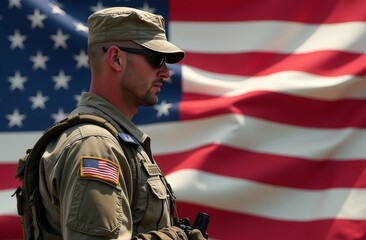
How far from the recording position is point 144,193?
2012 mm

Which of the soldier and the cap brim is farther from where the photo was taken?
the cap brim

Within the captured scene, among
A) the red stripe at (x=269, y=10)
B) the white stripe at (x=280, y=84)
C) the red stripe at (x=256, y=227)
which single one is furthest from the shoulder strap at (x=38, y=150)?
the red stripe at (x=269, y=10)

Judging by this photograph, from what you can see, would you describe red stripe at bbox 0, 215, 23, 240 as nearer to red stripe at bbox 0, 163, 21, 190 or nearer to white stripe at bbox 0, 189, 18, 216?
white stripe at bbox 0, 189, 18, 216

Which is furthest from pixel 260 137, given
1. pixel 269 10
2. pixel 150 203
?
pixel 150 203

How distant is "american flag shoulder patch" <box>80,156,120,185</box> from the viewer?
185 centimetres

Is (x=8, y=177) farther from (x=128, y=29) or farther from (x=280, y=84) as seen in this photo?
(x=128, y=29)

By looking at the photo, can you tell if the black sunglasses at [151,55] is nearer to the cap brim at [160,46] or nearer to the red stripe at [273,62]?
the cap brim at [160,46]

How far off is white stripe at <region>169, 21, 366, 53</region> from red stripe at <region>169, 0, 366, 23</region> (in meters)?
0.03

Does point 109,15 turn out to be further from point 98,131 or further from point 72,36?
point 72,36

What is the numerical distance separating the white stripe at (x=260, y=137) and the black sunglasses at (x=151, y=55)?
1.63m

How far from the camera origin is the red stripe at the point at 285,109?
3.83 metres

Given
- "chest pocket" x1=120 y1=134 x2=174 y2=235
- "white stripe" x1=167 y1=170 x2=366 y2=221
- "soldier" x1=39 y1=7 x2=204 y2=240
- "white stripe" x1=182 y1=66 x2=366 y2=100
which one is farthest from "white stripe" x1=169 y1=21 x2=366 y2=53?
"chest pocket" x1=120 y1=134 x2=174 y2=235

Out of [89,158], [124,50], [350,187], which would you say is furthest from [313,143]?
[89,158]

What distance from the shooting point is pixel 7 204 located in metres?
3.64
